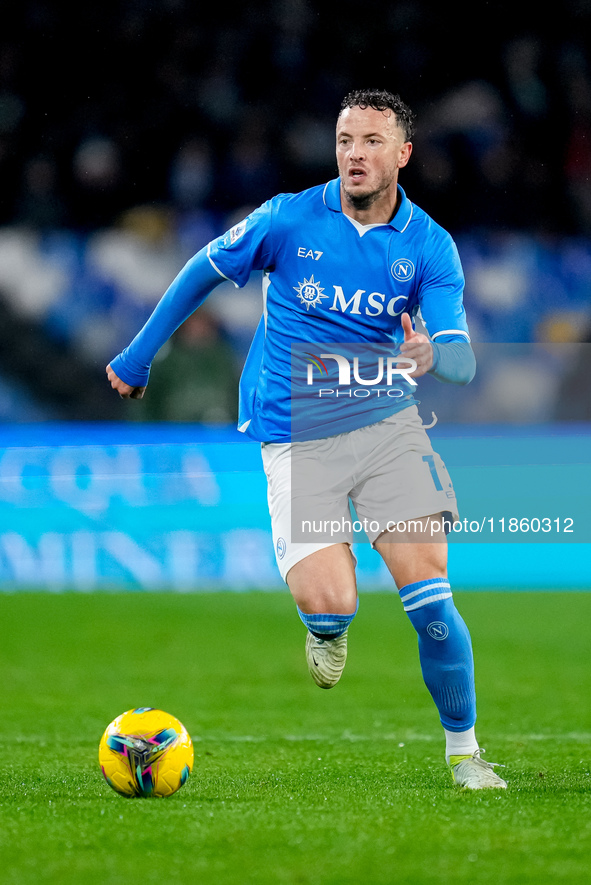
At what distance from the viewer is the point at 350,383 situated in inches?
166

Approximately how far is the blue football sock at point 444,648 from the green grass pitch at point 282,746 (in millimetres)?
282

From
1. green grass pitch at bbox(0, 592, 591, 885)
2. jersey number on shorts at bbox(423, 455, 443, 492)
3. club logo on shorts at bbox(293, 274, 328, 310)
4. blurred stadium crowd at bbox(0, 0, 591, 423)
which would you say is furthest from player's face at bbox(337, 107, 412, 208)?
blurred stadium crowd at bbox(0, 0, 591, 423)

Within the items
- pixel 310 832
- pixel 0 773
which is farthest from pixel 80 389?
pixel 310 832

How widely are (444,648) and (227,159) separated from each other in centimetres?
853

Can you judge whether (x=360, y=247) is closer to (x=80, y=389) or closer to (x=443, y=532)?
(x=443, y=532)

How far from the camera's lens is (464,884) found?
2709 millimetres

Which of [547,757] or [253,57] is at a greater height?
[253,57]

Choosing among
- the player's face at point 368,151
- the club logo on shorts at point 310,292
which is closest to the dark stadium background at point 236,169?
the club logo on shorts at point 310,292

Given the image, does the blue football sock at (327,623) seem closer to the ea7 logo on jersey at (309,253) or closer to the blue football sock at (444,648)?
the blue football sock at (444,648)

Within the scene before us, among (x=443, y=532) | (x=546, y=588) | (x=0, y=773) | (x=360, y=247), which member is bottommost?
(x=546, y=588)

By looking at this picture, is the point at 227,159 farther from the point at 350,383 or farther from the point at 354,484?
the point at 354,484

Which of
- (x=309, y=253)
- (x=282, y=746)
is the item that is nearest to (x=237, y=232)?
(x=309, y=253)

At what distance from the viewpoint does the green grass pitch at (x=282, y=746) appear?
9.60ft

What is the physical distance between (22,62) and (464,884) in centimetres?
1087
